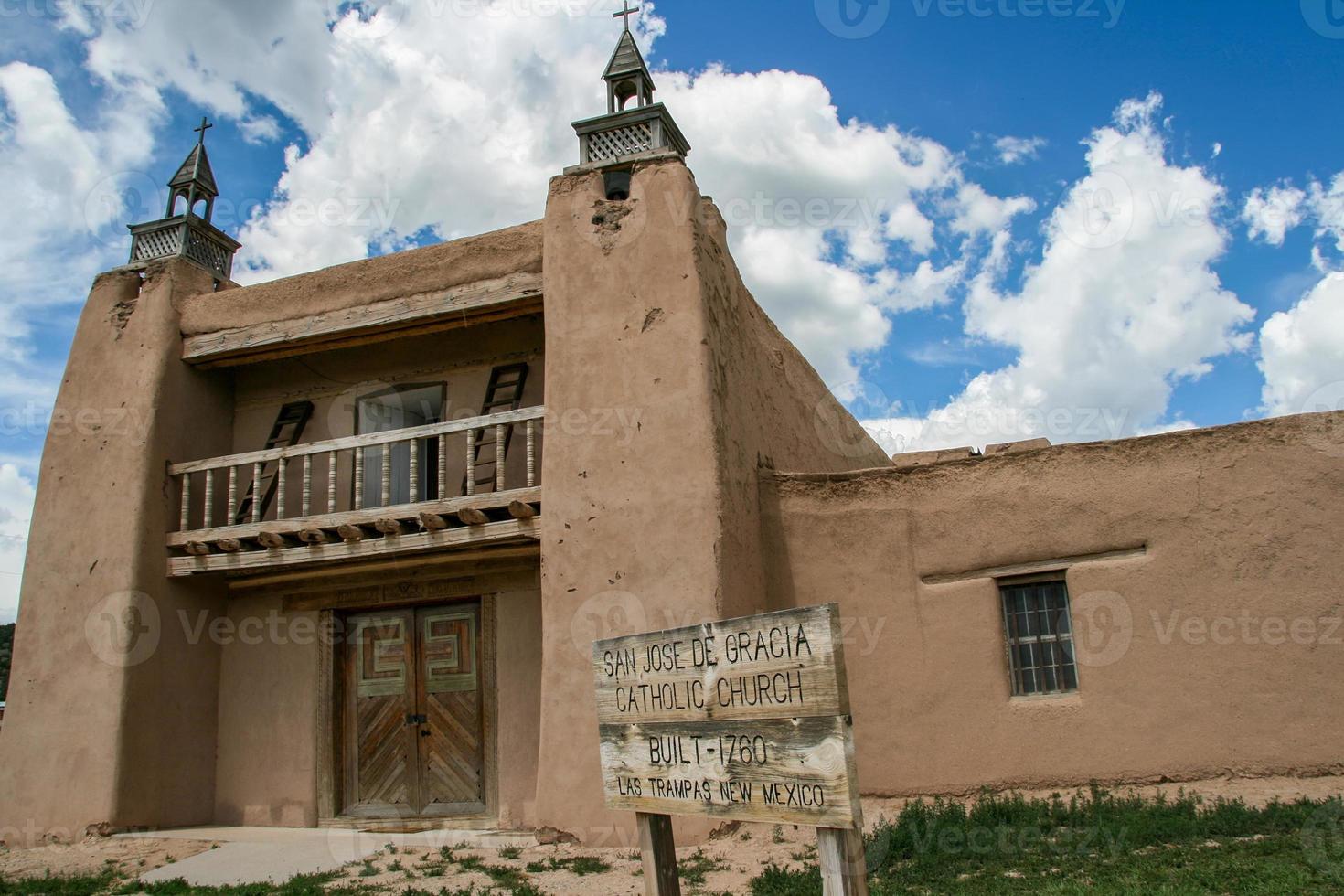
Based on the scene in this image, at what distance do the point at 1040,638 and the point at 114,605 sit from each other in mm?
9574

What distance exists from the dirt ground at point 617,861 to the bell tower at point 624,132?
637cm

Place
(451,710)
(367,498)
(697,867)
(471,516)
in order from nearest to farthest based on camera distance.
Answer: (697,867), (471,516), (451,710), (367,498)

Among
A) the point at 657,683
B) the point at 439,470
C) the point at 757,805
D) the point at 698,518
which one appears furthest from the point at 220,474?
the point at 757,805

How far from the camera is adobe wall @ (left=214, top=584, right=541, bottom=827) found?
35.9 ft

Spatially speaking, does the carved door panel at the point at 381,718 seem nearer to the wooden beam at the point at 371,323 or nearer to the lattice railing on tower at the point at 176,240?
the wooden beam at the point at 371,323

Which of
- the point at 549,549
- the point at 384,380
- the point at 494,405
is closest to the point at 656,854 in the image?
the point at 549,549

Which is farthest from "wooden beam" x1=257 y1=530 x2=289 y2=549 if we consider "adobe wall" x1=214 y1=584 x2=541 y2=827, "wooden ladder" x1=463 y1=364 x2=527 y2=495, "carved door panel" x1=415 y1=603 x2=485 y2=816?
"wooden ladder" x1=463 y1=364 x2=527 y2=495

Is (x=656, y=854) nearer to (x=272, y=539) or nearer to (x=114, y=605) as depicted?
(x=272, y=539)

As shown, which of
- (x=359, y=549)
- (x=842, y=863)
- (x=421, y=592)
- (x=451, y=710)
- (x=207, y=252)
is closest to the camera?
(x=842, y=863)

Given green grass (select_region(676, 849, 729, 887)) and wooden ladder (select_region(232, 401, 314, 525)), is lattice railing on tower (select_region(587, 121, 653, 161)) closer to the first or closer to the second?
wooden ladder (select_region(232, 401, 314, 525))

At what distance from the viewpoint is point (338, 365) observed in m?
12.9

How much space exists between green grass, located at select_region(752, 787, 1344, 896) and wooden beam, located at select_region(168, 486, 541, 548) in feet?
14.9

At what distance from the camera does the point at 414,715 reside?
11.7 metres

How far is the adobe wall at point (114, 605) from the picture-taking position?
1084 cm
